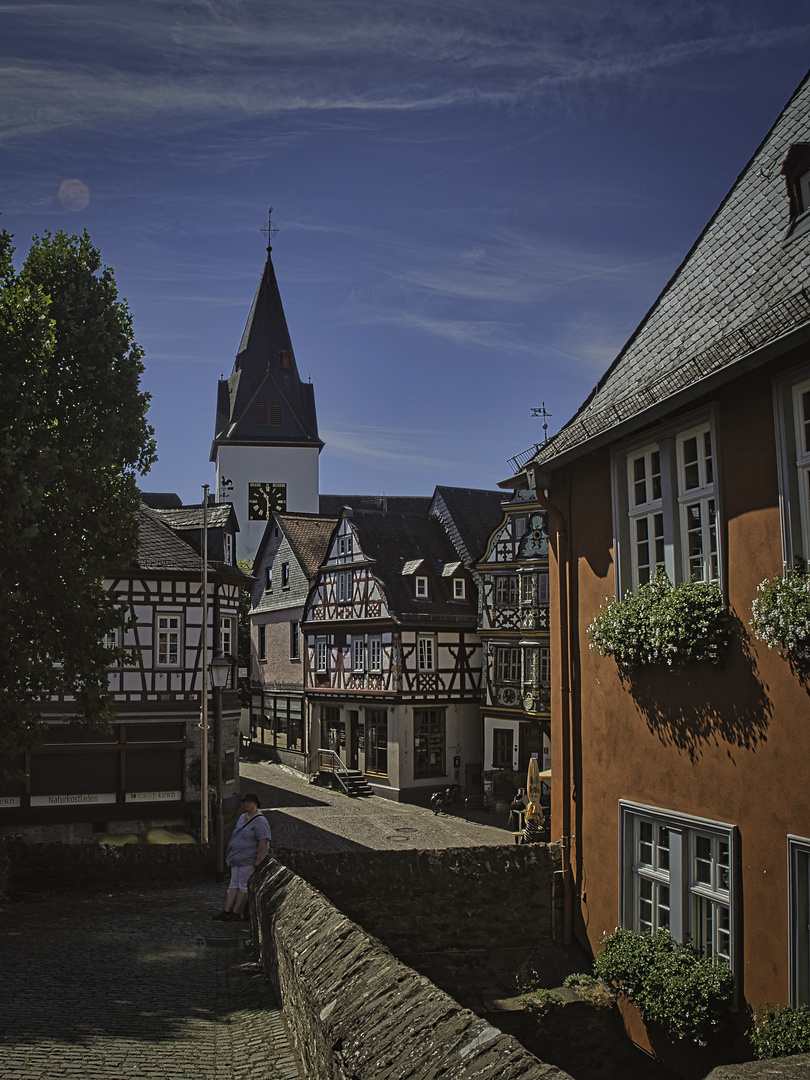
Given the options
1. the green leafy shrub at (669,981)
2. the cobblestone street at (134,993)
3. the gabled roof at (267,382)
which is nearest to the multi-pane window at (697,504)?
the green leafy shrub at (669,981)

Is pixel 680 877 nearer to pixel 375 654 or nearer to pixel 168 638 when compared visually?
pixel 168 638

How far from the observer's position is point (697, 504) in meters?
9.20

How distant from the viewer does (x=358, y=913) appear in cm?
1107

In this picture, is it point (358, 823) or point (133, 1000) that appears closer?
point (133, 1000)

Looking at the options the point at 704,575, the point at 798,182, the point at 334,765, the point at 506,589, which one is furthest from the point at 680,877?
the point at 334,765

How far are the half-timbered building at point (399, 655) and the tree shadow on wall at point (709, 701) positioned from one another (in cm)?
2577

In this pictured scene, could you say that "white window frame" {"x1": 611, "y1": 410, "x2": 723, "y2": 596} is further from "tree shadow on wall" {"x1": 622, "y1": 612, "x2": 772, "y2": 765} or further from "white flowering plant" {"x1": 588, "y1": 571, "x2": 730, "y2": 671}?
"tree shadow on wall" {"x1": 622, "y1": 612, "x2": 772, "y2": 765}

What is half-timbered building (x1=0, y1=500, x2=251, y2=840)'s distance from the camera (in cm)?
2650

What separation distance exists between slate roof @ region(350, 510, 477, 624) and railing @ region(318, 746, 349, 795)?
6.35 m

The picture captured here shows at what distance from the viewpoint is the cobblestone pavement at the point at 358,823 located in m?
26.2

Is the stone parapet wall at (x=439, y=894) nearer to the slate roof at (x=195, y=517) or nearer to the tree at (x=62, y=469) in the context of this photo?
the tree at (x=62, y=469)

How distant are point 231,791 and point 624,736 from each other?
22296 mm

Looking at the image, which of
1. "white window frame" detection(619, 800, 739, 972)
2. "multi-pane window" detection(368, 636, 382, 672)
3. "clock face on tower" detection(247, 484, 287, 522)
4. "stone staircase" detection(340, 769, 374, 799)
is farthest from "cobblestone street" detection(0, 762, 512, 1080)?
"clock face on tower" detection(247, 484, 287, 522)

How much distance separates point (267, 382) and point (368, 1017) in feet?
234
